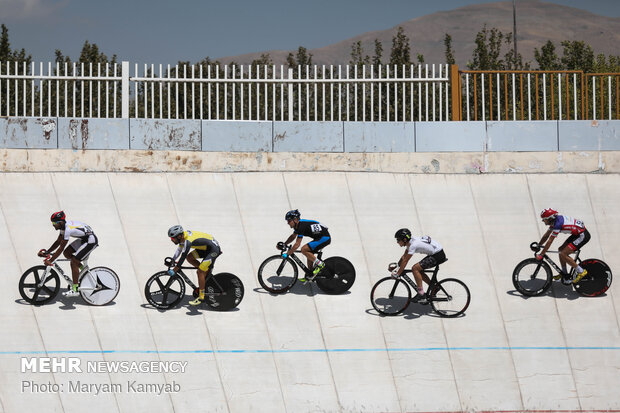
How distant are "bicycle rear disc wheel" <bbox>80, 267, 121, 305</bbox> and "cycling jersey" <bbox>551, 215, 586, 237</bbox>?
6.89m

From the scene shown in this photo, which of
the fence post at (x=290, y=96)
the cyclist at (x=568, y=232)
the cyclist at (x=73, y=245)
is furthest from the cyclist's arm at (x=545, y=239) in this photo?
the cyclist at (x=73, y=245)

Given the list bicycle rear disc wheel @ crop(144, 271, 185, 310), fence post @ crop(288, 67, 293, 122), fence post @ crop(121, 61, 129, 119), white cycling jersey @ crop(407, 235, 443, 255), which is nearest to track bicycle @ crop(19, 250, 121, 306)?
bicycle rear disc wheel @ crop(144, 271, 185, 310)

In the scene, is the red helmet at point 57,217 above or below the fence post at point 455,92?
below

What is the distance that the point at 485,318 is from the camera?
10.4 meters

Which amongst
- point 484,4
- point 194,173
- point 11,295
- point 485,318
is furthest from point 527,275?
point 484,4

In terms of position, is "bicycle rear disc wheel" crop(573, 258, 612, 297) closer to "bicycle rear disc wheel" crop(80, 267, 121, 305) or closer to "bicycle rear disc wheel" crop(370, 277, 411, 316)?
"bicycle rear disc wheel" crop(370, 277, 411, 316)

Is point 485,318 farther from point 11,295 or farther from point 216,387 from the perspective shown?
point 11,295

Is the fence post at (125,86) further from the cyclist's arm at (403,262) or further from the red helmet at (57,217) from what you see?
the cyclist's arm at (403,262)

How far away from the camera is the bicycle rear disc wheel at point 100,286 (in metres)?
10.3

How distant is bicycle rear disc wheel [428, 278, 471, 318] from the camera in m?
10.1

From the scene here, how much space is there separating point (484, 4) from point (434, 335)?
544 feet

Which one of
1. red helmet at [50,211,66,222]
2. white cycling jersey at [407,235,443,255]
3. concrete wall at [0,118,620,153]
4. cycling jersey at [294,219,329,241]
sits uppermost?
concrete wall at [0,118,620,153]

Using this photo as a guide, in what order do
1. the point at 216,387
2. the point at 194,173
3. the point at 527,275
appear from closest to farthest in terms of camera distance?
the point at 216,387, the point at 527,275, the point at 194,173

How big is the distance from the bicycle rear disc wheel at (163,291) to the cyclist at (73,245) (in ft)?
3.44
